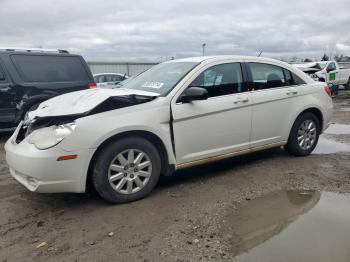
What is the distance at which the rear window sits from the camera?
7.25m

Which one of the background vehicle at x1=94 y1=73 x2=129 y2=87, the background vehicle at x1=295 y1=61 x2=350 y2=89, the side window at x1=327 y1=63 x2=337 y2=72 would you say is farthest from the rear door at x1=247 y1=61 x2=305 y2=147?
the side window at x1=327 y1=63 x2=337 y2=72

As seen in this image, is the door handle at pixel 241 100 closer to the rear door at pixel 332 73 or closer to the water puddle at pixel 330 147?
the water puddle at pixel 330 147

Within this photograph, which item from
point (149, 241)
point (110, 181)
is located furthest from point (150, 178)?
point (149, 241)

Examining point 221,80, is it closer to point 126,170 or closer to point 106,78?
point 126,170

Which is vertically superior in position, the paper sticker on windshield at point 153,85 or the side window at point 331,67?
the paper sticker on windshield at point 153,85

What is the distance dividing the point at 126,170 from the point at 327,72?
55.9 feet

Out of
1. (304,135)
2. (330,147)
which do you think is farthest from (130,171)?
(330,147)

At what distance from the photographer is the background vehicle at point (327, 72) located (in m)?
17.3

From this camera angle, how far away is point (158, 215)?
3.67 metres

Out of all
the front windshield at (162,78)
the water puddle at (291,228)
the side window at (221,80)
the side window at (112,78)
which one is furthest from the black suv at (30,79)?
the side window at (112,78)

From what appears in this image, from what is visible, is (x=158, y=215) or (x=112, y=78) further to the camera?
(x=112, y=78)

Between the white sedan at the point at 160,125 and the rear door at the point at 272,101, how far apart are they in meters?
0.02

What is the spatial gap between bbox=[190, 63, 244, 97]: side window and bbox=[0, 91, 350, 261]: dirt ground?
3.87 ft

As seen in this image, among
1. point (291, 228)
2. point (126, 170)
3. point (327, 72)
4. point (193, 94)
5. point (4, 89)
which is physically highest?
point (193, 94)
